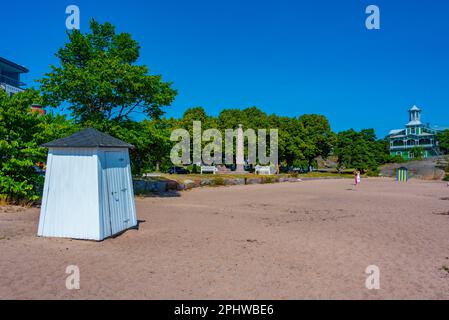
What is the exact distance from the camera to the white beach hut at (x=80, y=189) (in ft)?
35.0

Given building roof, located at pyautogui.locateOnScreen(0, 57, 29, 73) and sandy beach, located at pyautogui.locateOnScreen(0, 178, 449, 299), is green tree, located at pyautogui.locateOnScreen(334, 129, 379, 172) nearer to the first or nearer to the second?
sandy beach, located at pyautogui.locateOnScreen(0, 178, 449, 299)

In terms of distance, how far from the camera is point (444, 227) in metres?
14.4


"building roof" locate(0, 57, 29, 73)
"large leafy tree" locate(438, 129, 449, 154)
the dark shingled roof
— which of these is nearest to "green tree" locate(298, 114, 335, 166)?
"large leafy tree" locate(438, 129, 449, 154)

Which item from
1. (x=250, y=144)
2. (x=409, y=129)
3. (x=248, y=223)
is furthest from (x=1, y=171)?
(x=409, y=129)

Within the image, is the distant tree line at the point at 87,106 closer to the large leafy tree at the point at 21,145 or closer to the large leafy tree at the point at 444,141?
Answer: the large leafy tree at the point at 21,145

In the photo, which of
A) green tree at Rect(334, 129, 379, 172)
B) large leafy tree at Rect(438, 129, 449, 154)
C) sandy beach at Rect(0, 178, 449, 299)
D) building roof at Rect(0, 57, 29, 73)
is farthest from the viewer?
large leafy tree at Rect(438, 129, 449, 154)

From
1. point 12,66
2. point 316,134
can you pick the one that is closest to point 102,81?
point 12,66

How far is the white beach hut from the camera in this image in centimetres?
1066

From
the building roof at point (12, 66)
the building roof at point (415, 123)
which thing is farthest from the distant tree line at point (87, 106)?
the building roof at point (415, 123)

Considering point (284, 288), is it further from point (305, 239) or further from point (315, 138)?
point (315, 138)

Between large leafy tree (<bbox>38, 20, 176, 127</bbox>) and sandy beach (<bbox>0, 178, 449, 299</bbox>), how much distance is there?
8.99m

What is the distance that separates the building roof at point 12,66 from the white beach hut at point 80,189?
52.9 metres

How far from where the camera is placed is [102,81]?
21.8 metres
